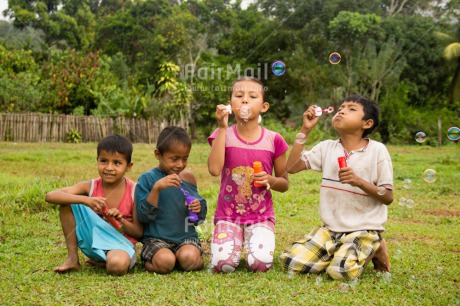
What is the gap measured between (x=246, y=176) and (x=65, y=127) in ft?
47.8

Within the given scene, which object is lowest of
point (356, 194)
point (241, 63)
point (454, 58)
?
point (356, 194)

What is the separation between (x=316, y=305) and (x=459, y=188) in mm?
5813

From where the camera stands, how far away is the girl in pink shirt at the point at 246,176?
3.50 m

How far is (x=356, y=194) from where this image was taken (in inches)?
137

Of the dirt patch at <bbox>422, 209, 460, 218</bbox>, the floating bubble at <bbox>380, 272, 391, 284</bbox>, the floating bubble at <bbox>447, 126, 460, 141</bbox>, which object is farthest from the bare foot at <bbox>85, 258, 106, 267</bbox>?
the dirt patch at <bbox>422, 209, 460, 218</bbox>

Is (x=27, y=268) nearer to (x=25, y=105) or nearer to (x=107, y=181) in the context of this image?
(x=107, y=181)

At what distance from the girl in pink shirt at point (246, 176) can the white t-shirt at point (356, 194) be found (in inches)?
12.2

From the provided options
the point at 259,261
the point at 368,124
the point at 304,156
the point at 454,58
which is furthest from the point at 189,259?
the point at 454,58

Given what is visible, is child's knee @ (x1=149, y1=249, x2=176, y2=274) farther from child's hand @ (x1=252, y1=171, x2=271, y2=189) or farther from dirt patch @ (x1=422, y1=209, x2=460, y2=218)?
dirt patch @ (x1=422, y1=209, x2=460, y2=218)

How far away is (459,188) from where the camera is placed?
775 cm

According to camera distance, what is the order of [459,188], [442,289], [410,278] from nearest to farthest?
[442,289]
[410,278]
[459,188]

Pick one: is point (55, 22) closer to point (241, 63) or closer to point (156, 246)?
point (241, 63)

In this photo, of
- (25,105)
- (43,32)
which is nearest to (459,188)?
(25,105)

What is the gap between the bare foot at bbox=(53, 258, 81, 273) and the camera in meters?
3.29
